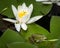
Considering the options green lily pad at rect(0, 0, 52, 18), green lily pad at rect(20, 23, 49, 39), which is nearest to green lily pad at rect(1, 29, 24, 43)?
green lily pad at rect(20, 23, 49, 39)

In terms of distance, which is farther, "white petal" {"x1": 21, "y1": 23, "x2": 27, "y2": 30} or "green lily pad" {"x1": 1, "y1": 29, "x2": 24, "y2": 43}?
"white petal" {"x1": 21, "y1": 23, "x2": 27, "y2": 30}

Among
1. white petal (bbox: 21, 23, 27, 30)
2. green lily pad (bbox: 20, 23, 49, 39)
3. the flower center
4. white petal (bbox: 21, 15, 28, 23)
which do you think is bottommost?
green lily pad (bbox: 20, 23, 49, 39)

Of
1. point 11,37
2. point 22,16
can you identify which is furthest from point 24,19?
point 11,37

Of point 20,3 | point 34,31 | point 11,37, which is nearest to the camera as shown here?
point 11,37

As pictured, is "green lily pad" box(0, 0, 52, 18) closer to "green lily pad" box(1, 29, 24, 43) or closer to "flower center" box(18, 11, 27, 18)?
"flower center" box(18, 11, 27, 18)

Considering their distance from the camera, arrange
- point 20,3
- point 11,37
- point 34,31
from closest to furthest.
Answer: point 11,37
point 34,31
point 20,3

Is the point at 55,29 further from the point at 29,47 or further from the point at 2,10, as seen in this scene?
the point at 2,10

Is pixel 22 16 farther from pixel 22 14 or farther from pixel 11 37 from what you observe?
pixel 11 37

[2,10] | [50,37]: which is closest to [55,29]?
[50,37]

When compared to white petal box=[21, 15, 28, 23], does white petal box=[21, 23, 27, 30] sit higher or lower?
lower
